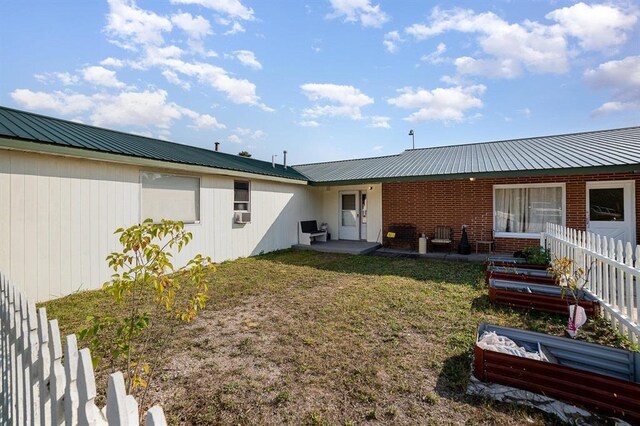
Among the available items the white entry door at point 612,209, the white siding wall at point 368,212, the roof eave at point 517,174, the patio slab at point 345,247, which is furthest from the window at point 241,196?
the white entry door at point 612,209

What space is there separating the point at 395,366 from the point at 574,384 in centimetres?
149

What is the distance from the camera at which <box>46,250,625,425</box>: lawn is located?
2441mm

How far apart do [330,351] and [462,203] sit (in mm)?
8736

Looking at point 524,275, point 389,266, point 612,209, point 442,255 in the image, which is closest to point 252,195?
point 389,266

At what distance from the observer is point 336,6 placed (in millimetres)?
7773

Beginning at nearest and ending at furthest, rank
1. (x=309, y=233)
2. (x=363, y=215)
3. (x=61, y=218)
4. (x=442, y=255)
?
(x=61, y=218) → (x=442, y=255) → (x=309, y=233) → (x=363, y=215)

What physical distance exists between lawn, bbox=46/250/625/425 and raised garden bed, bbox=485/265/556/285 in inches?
19.4

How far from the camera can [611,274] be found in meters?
3.89

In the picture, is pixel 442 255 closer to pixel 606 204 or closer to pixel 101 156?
pixel 606 204

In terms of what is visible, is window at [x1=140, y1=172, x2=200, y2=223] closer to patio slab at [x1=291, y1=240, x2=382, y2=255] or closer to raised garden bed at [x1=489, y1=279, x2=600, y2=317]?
patio slab at [x1=291, y1=240, x2=382, y2=255]

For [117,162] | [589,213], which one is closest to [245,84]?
[117,162]

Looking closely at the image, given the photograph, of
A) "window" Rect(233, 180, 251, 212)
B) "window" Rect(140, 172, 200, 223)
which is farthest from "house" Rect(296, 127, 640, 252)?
"window" Rect(140, 172, 200, 223)

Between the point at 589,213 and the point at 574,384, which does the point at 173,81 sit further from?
the point at 589,213

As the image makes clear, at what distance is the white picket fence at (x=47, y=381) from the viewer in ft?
3.63
